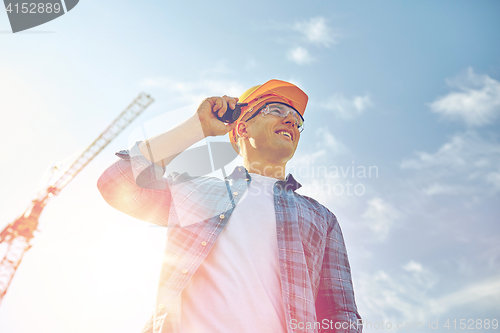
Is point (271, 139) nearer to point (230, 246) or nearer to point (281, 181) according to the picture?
point (281, 181)

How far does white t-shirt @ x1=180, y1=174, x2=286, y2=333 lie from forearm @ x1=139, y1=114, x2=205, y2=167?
873 millimetres

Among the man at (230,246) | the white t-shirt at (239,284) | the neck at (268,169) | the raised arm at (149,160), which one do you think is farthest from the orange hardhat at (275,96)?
the white t-shirt at (239,284)

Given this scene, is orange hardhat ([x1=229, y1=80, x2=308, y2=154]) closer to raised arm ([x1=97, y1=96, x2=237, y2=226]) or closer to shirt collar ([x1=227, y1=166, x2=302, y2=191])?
shirt collar ([x1=227, y1=166, x2=302, y2=191])

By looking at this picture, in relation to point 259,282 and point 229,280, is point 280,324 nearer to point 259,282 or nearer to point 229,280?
point 259,282

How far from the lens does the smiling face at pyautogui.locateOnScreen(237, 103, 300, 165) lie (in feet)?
14.2

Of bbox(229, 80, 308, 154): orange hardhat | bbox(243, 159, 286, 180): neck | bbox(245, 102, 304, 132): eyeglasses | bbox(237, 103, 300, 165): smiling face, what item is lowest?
bbox(243, 159, 286, 180): neck

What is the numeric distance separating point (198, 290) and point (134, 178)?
1216 millimetres

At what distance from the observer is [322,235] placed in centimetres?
366

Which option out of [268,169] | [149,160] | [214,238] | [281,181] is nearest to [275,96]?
[268,169]

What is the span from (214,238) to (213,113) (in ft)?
4.07

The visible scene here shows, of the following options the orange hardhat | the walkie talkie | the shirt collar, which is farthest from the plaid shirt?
the orange hardhat

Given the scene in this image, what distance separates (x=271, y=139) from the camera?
170 inches

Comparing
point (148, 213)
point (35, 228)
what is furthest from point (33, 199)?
point (148, 213)

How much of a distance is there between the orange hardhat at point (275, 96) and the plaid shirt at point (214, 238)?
1.39m
